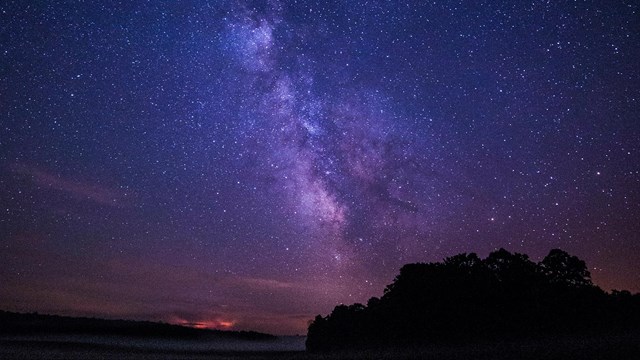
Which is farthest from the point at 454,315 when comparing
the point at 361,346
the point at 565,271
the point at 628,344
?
the point at 628,344

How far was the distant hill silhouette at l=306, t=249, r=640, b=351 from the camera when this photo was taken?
32.0 metres

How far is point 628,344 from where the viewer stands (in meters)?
19.8

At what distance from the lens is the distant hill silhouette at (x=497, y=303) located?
3197 centimetres

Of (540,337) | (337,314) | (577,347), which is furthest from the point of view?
(337,314)

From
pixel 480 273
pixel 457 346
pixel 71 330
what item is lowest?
pixel 71 330

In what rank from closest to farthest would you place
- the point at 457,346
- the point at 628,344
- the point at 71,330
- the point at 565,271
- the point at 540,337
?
the point at 628,344, the point at 540,337, the point at 457,346, the point at 565,271, the point at 71,330

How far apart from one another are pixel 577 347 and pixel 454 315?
12684 mm

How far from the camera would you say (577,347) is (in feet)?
72.4

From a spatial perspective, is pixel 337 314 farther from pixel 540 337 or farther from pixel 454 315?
pixel 540 337

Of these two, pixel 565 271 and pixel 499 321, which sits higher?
pixel 565 271

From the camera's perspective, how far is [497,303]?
3441cm

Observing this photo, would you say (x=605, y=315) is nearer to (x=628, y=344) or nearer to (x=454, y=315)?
(x=454, y=315)

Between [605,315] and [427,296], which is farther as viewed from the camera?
[427,296]

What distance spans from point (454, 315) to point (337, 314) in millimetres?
25095
